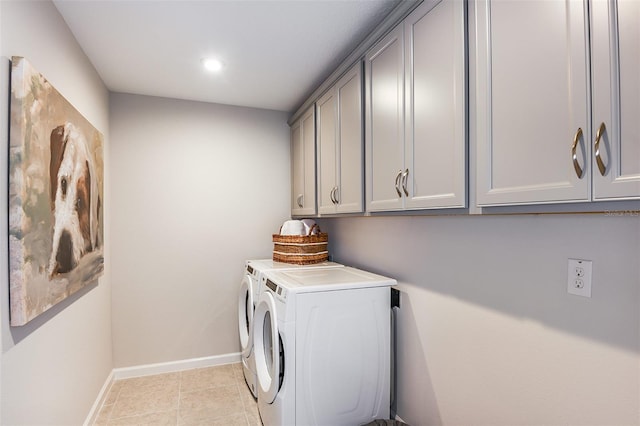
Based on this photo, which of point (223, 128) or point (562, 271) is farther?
point (223, 128)

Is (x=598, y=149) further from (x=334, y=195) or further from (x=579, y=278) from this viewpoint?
(x=334, y=195)

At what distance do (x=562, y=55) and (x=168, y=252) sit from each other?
3.01m

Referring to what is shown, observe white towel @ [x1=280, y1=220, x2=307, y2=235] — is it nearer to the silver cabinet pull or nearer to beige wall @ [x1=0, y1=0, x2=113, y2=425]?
the silver cabinet pull

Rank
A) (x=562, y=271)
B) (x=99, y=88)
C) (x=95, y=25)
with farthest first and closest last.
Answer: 1. (x=99, y=88)
2. (x=95, y=25)
3. (x=562, y=271)

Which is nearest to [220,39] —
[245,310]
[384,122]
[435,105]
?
[384,122]

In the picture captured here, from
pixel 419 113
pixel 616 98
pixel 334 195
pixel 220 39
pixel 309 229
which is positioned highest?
pixel 220 39

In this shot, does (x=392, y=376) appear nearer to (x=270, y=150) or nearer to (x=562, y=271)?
(x=562, y=271)

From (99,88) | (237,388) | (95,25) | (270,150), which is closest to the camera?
(95,25)

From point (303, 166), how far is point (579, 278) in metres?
2.21

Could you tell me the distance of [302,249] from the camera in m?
2.71

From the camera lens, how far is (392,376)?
6.66 ft

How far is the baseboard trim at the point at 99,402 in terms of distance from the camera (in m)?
2.18

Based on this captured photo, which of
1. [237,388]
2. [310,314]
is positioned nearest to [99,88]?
[310,314]

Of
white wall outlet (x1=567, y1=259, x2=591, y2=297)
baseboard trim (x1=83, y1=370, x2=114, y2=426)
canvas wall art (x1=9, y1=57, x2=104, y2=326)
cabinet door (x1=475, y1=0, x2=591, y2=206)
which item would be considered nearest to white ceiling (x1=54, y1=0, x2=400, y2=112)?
canvas wall art (x1=9, y1=57, x2=104, y2=326)
